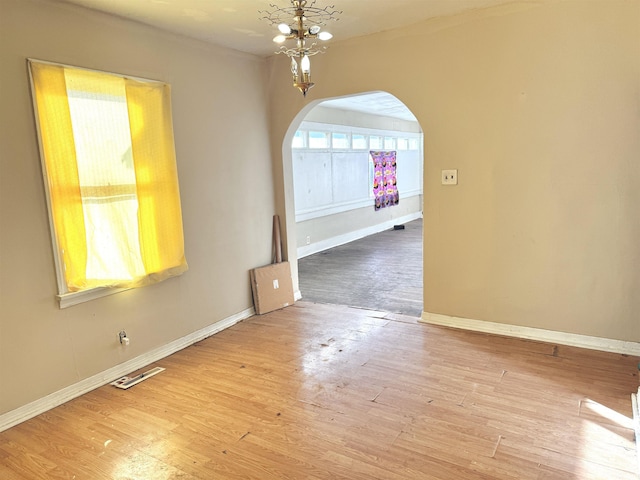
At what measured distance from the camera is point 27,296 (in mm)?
2566

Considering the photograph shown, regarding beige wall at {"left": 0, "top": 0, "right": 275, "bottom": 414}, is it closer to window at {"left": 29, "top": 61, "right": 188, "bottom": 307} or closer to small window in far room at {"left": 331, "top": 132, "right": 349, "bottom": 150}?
window at {"left": 29, "top": 61, "right": 188, "bottom": 307}

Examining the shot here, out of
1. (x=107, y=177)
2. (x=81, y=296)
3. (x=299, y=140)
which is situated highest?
(x=299, y=140)

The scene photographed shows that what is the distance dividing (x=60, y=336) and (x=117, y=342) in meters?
0.41

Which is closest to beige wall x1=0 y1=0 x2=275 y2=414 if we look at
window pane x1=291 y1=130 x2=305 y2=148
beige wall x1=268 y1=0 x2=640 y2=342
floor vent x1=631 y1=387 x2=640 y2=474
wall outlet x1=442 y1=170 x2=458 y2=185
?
beige wall x1=268 y1=0 x2=640 y2=342

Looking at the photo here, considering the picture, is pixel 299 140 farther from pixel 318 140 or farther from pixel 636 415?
pixel 636 415

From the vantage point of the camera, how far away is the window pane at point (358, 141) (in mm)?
8180

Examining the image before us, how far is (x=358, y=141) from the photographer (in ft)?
27.3

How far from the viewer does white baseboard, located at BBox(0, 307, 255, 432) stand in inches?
100

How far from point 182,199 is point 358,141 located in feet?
17.8

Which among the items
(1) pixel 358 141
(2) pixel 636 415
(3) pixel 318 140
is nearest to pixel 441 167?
(2) pixel 636 415

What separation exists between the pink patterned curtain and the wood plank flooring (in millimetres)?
1353

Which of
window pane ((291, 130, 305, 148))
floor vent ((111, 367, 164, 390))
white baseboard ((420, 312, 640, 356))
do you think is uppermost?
window pane ((291, 130, 305, 148))

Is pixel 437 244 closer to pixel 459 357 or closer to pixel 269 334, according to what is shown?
pixel 459 357

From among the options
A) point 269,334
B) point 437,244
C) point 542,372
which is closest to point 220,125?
point 269,334
